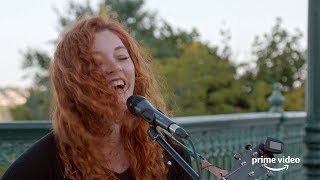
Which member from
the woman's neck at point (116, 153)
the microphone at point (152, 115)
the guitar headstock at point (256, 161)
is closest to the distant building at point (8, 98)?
the woman's neck at point (116, 153)

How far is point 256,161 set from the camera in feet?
6.57

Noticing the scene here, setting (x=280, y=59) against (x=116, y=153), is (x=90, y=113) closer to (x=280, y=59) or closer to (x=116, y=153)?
(x=116, y=153)

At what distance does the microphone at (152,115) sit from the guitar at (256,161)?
23 cm

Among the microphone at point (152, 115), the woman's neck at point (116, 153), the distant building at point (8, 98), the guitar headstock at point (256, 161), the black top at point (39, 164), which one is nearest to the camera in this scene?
the microphone at point (152, 115)

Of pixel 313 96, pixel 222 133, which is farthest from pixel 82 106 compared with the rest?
pixel 222 133

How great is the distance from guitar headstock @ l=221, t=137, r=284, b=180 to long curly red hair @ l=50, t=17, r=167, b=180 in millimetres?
526

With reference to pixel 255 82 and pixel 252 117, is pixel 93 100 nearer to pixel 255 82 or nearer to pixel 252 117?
pixel 252 117

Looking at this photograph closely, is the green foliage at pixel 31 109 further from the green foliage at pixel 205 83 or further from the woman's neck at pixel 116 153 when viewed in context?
the woman's neck at pixel 116 153

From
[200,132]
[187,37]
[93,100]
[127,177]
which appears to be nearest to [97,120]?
[93,100]

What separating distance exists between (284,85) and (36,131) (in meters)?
28.5

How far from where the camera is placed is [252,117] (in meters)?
5.57

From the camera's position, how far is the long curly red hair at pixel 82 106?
2.33 m

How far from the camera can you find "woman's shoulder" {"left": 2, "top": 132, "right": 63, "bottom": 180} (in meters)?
2.27

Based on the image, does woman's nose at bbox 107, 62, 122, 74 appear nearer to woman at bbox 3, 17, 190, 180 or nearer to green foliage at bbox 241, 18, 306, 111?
woman at bbox 3, 17, 190, 180
